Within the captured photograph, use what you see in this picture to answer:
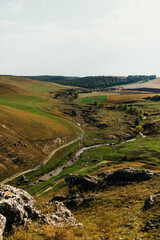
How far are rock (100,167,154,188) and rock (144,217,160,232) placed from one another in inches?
626

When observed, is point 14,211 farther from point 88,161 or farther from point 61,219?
point 88,161

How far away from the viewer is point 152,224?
16562 millimetres

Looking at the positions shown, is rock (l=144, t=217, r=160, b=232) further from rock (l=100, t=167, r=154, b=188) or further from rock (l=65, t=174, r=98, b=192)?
rock (l=65, t=174, r=98, b=192)

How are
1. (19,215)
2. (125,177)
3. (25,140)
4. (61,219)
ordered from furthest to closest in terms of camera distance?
(25,140) < (125,177) < (61,219) < (19,215)

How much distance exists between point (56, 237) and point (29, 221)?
4227 mm

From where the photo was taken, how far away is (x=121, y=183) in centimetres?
3331

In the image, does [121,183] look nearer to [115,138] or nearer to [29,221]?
[29,221]

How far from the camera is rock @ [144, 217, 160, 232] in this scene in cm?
1605

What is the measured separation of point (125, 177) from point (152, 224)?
733 inches

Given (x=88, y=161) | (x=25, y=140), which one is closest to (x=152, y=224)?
(x=88, y=161)

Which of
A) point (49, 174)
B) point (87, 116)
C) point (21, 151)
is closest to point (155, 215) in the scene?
point (49, 174)

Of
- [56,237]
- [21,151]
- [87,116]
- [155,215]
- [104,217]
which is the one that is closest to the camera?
[56,237]

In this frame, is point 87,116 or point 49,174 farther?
point 87,116

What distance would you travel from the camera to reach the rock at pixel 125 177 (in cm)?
3391
